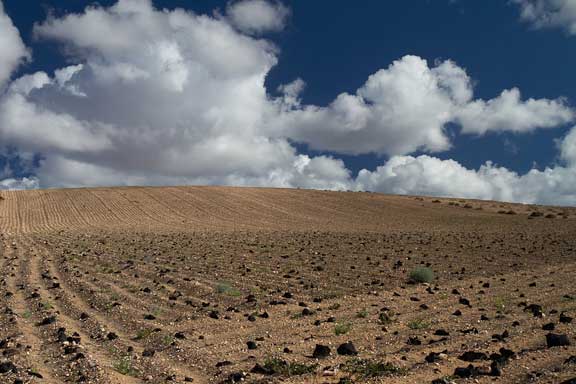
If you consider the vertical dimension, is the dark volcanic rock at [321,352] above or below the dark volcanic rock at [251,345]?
above

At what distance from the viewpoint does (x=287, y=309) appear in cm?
1269

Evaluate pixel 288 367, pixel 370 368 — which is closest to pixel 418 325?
pixel 370 368

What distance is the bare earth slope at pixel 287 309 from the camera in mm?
7898

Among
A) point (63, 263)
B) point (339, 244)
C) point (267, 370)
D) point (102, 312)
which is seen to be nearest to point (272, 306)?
point (102, 312)

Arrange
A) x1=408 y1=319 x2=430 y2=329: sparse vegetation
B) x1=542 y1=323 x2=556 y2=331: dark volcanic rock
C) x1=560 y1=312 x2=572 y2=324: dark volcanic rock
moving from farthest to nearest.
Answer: x1=408 y1=319 x2=430 y2=329: sparse vegetation
x1=560 y1=312 x2=572 y2=324: dark volcanic rock
x1=542 y1=323 x2=556 y2=331: dark volcanic rock

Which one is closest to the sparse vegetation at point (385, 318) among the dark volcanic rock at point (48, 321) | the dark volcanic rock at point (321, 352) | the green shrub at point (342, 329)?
the green shrub at point (342, 329)

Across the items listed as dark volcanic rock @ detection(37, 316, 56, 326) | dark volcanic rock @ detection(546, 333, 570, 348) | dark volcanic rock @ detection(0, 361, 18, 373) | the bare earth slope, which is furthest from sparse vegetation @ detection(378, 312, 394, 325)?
dark volcanic rock @ detection(37, 316, 56, 326)

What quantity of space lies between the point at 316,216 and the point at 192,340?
1668 inches

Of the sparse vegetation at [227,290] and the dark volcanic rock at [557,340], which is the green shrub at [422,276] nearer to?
the sparse vegetation at [227,290]

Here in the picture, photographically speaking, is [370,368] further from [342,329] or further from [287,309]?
[287,309]

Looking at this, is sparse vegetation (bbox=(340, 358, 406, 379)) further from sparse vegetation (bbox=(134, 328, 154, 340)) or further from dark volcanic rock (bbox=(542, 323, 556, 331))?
sparse vegetation (bbox=(134, 328, 154, 340))

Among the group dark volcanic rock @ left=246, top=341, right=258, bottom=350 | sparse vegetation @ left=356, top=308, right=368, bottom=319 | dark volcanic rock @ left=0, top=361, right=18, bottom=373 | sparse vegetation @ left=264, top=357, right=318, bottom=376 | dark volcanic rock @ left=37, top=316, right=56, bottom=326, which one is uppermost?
sparse vegetation @ left=356, top=308, right=368, bottom=319

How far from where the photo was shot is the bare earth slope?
790 centimetres

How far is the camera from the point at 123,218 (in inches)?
1932
